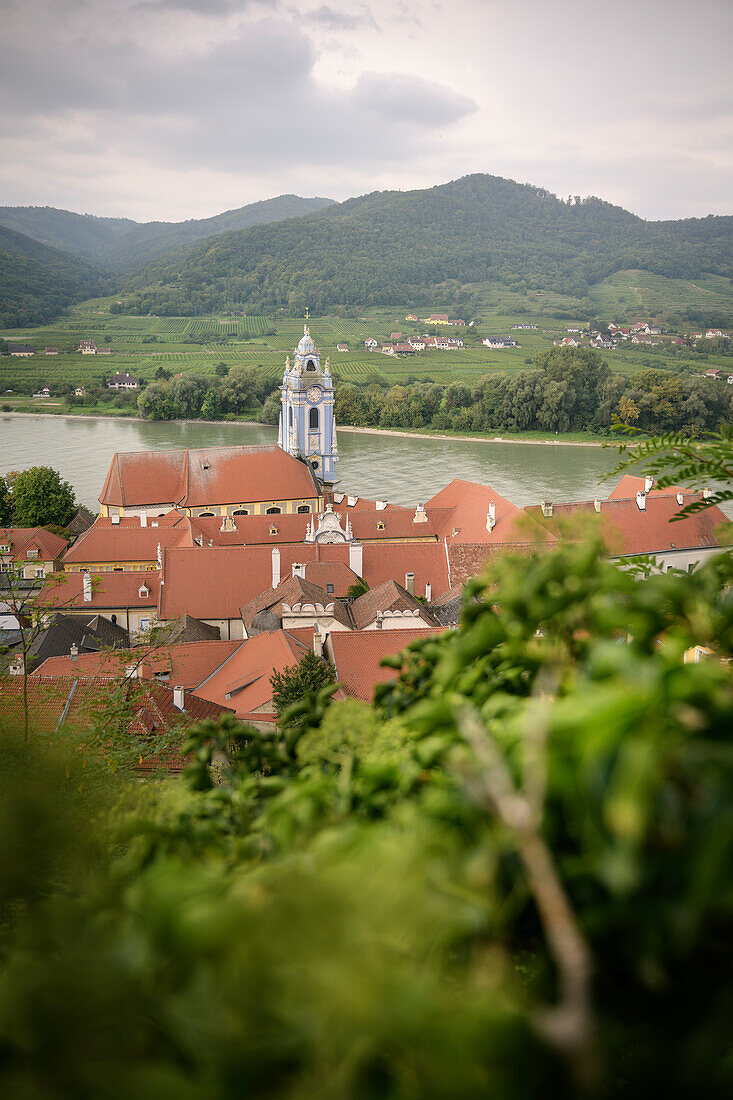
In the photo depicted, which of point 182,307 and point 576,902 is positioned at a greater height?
point 182,307

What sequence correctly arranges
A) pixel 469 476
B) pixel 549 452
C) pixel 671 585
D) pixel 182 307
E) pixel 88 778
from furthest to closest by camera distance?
pixel 182 307, pixel 549 452, pixel 469 476, pixel 88 778, pixel 671 585

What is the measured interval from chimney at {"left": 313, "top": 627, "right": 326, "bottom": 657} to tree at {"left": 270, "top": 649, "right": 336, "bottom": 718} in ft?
8.04

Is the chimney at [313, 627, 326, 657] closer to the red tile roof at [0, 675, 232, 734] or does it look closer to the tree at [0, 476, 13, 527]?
the red tile roof at [0, 675, 232, 734]

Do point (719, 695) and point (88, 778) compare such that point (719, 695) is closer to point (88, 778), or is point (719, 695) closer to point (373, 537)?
point (88, 778)

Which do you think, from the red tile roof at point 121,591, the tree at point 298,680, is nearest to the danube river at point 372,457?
the red tile roof at point 121,591

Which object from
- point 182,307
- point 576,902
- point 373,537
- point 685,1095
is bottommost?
point 373,537

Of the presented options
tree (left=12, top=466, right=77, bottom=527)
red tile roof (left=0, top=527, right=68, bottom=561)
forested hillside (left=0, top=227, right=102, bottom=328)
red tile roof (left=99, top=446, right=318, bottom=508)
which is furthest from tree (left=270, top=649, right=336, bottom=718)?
forested hillside (left=0, top=227, right=102, bottom=328)

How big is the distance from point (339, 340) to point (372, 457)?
8010cm

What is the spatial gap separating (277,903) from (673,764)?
18.6 inches

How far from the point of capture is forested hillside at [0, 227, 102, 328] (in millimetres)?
139500

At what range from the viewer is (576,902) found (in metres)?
1.00

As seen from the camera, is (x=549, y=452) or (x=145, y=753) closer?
(x=145, y=753)

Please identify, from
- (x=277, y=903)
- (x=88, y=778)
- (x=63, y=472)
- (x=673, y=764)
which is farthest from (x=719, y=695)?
(x=63, y=472)

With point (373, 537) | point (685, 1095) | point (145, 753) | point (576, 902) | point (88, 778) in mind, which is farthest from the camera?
point (373, 537)
